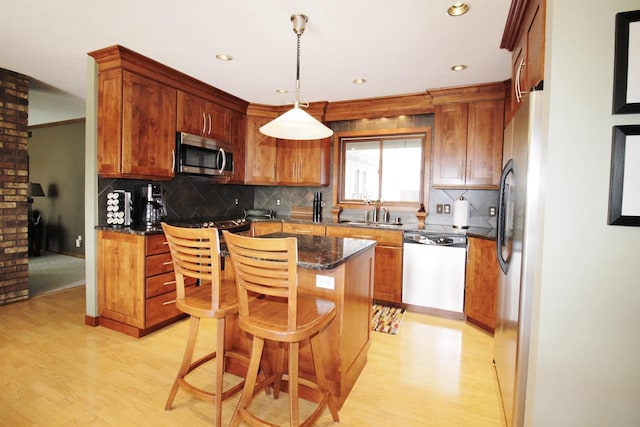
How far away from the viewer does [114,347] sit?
2.62 m

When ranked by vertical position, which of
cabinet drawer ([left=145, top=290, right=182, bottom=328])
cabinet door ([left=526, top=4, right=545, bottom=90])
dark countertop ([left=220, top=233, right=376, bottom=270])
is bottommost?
cabinet drawer ([left=145, top=290, right=182, bottom=328])

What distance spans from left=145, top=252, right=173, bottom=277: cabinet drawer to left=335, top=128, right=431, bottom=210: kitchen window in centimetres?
237

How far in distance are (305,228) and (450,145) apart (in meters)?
1.97

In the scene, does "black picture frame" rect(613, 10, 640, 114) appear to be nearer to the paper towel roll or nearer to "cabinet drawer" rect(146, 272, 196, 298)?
the paper towel roll

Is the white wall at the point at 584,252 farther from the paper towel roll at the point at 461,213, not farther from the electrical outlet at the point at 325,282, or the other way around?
the paper towel roll at the point at 461,213

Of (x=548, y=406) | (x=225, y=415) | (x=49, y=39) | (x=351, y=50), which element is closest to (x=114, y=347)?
(x=225, y=415)

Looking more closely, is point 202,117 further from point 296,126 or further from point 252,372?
point 252,372

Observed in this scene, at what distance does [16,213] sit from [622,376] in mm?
5084

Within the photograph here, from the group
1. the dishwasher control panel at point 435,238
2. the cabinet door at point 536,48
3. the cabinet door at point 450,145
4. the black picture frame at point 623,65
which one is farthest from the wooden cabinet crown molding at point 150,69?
the black picture frame at point 623,65

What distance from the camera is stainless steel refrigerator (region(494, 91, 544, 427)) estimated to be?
1452 mm

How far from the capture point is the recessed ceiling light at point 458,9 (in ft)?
6.61

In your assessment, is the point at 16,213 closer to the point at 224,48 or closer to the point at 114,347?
the point at 114,347

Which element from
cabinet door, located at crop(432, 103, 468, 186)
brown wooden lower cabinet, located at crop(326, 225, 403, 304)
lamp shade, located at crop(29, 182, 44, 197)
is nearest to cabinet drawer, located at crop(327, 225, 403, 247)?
brown wooden lower cabinet, located at crop(326, 225, 403, 304)

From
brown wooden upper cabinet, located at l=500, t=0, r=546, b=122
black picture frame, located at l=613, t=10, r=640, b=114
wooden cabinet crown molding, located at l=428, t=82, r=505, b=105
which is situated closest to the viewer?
black picture frame, located at l=613, t=10, r=640, b=114
